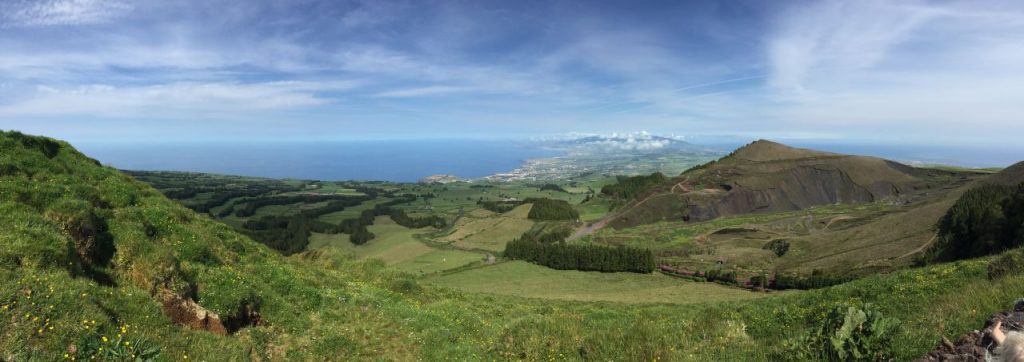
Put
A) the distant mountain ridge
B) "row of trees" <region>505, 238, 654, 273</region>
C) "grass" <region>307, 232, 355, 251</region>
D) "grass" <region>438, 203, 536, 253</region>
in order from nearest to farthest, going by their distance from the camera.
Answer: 1. "row of trees" <region>505, 238, 654, 273</region>
2. the distant mountain ridge
3. "grass" <region>438, 203, 536, 253</region>
4. "grass" <region>307, 232, 355, 251</region>

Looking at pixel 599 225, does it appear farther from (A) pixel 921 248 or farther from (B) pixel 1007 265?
(B) pixel 1007 265

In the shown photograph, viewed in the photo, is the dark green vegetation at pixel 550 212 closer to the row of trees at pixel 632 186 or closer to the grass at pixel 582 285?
the row of trees at pixel 632 186

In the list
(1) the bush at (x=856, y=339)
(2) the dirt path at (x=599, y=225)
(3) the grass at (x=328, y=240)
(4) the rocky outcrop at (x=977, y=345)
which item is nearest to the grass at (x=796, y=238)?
(2) the dirt path at (x=599, y=225)

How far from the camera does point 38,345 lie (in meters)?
7.30

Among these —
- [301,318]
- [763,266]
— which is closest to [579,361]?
[301,318]

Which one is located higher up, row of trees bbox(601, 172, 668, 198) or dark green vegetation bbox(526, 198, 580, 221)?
row of trees bbox(601, 172, 668, 198)

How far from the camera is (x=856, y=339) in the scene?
28.0 feet

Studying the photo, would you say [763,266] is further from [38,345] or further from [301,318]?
[38,345]

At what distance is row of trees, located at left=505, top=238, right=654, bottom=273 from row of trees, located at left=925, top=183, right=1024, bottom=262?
3703cm

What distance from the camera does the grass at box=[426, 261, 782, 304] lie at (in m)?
49.9

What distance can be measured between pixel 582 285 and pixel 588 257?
14.5 meters

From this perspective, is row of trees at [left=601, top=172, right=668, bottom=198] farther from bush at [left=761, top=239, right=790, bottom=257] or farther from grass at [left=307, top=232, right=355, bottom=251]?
grass at [left=307, top=232, right=355, bottom=251]

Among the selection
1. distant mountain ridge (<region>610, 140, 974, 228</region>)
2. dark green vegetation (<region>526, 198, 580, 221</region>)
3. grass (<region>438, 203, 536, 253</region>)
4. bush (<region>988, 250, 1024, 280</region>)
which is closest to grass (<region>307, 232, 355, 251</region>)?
grass (<region>438, 203, 536, 253</region>)

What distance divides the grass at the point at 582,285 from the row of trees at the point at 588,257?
2341 mm
